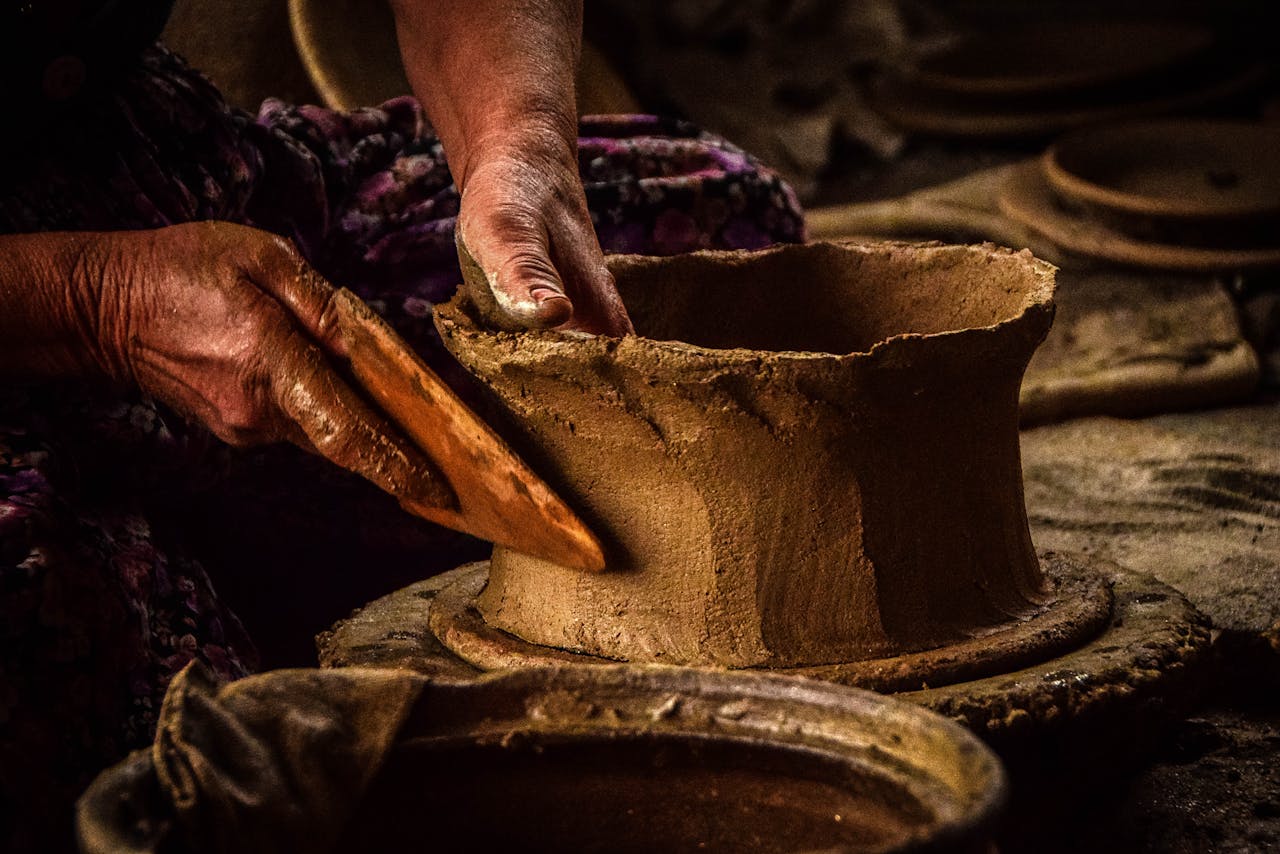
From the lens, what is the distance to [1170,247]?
4129mm

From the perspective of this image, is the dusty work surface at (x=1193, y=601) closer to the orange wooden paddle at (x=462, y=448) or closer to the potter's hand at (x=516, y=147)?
the orange wooden paddle at (x=462, y=448)

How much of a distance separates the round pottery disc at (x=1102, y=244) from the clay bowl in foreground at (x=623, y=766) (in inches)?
124

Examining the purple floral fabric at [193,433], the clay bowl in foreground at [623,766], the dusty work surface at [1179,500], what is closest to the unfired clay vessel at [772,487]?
the clay bowl in foreground at [623,766]

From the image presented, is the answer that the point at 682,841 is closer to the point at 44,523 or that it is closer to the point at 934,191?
the point at 44,523

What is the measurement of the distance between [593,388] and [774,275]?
58cm

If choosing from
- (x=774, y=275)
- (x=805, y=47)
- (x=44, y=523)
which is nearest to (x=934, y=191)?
(x=805, y=47)

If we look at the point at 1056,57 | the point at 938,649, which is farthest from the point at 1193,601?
the point at 1056,57

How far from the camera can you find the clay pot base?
5.07 feet

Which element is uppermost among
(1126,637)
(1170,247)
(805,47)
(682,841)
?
(805,47)

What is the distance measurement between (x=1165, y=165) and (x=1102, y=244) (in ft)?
1.88

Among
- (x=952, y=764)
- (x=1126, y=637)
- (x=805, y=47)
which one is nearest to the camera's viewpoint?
(x=952, y=764)

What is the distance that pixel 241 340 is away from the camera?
1.67 metres

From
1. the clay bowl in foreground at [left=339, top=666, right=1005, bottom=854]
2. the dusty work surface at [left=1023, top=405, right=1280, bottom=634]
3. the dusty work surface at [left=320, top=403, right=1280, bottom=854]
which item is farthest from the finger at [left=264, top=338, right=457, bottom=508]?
the dusty work surface at [left=1023, top=405, right=1280, bottom=634]

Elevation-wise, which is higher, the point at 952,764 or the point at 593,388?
the point at 593,388
